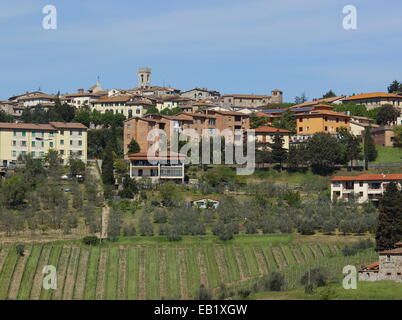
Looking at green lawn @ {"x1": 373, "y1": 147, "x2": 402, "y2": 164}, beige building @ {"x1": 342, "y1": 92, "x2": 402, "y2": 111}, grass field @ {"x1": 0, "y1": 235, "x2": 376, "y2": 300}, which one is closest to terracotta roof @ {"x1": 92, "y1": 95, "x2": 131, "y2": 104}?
beige building @ {"x1": 342, "y1": 92, "x2": 402, "y2": 111}

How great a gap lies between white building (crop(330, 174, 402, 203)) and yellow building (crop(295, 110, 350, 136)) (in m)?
17.3

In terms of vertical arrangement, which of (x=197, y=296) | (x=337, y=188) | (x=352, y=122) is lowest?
(x=197, y=296)

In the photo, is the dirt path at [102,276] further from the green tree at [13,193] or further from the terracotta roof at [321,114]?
the terracotta roof at [321,114]

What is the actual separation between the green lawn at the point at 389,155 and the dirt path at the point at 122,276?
1248 inches

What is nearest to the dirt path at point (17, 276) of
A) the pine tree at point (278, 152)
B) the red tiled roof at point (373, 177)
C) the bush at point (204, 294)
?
the bush at point (204, 294)

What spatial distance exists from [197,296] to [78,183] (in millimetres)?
27111

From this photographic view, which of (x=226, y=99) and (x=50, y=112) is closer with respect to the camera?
(x=50, y=112)

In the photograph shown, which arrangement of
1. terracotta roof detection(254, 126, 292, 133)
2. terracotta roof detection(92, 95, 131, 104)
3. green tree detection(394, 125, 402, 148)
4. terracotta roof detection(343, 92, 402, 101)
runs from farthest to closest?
terracotta roof detection(92, 95, 131, 104) → terracotta roof detection(343, 92, 402, 101) → terracotta roof detection(254, 126, 292, 133) → green tree detection(394, 125, 402, 148)

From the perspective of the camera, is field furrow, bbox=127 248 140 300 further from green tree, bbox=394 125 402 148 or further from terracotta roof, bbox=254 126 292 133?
green tree, bbox=394 125 402 148

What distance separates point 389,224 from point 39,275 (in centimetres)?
2052

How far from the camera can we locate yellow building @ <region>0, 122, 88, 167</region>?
84312mm
